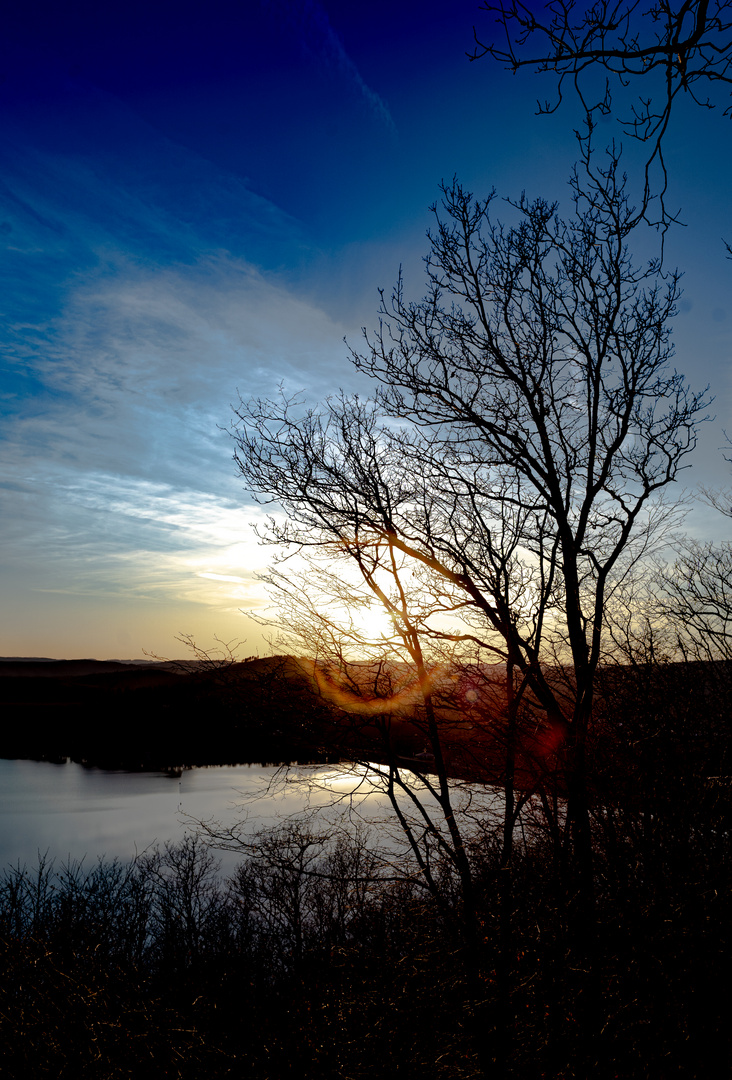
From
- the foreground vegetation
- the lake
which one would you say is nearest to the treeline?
the lake

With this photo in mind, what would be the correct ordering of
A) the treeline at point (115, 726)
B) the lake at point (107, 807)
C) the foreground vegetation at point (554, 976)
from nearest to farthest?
the foreground vegetation at point (554, 976) → the lake at point (107, 807) → the treeline at point (115, 726)

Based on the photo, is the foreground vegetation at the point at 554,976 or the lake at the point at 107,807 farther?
the lake at the point at 107,807

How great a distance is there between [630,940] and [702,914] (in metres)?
0.73

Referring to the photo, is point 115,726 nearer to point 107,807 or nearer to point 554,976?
point 107,807

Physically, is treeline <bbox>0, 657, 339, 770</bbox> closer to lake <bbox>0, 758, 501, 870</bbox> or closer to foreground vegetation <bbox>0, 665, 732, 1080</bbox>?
lake <bbox>0, 758, 501, 870</bbox>

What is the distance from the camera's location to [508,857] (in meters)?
7.92

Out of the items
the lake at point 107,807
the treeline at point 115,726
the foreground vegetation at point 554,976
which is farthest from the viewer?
the treeline at point 115,726

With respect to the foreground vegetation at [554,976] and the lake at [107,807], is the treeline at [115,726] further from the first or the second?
the foreground vegetation at [554,976]

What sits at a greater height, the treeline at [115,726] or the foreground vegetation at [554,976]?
the foreground vegetation at [554,976]

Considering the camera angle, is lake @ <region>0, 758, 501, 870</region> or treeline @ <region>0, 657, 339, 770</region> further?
treeline @ <region>0, 657, 339, 770</region>

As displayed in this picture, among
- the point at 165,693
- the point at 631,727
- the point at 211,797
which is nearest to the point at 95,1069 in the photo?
the point at 631,727

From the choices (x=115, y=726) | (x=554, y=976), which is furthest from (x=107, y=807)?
(x=554, y=976)

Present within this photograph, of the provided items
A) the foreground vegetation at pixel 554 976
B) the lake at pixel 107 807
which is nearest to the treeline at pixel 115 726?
the lake at pixel 107 807

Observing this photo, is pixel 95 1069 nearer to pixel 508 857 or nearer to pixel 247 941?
pixel 508 857
